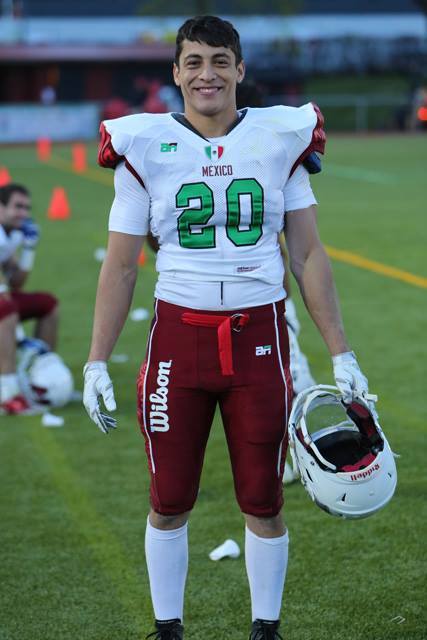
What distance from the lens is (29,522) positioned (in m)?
5.52

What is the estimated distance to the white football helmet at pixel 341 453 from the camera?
147 inches

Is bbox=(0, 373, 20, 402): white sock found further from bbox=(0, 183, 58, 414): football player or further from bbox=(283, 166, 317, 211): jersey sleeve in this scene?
bbox=(283, 166, 317, 211): jersey sleeve

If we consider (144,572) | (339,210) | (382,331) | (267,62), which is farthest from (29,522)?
(267,62)

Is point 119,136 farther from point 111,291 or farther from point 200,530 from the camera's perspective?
point 200,530

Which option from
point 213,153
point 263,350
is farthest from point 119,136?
point 263,350

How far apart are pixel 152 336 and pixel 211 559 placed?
4.90 feet

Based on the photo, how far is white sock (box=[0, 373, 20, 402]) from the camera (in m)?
7.29

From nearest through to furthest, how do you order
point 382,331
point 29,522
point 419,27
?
point 29,522, point 382,331, point 419,27

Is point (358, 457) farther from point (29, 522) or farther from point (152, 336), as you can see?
point (29, 522)

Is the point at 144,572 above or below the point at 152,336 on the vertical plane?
below

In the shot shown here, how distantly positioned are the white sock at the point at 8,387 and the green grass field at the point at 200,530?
166 millimetres

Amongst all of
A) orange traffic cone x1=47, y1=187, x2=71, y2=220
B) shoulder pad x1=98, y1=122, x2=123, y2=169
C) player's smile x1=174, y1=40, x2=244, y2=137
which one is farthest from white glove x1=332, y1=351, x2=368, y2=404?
orange traffic cone x1=47, y1=187, x2=71, y2=220

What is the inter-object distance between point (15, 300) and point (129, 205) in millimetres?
4133

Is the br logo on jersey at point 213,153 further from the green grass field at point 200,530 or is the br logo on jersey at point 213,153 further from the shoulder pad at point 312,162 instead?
the green grass field at point 200,530
